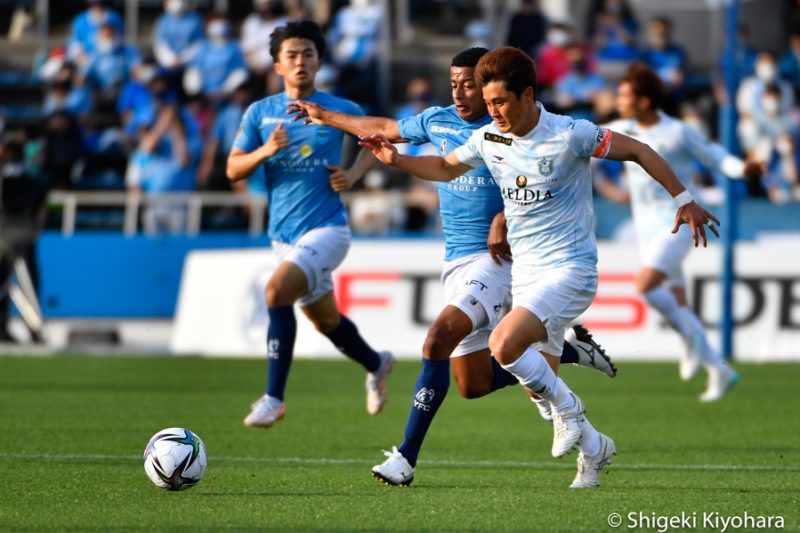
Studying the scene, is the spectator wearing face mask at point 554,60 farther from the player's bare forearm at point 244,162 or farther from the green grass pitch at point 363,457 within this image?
the player's bare forearm at point 244,162

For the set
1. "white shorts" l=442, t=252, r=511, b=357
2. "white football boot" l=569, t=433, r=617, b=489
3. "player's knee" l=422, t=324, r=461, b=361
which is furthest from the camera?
"white shorts" l=442, t=252, r=511, b=357

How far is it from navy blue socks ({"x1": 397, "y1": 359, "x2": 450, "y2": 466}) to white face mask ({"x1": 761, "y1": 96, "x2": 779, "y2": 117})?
15659 millimetres

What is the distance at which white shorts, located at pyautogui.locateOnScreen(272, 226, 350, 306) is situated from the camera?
10.5 metres

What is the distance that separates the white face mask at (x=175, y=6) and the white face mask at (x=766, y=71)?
877 centimetres

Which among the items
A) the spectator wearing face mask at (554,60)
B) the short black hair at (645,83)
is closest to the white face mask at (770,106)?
the spectator wearing face mask at (554,60)

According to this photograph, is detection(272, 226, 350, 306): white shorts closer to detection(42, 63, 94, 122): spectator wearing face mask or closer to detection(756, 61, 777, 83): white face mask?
detection(42, 63, 94, 122): spectator wearing face mask

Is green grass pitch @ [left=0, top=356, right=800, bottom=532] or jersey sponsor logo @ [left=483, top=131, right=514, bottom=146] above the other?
jersey sponsor logo @ [left=483, top=131, right=514, bottom=146]

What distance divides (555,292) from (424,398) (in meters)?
0.88

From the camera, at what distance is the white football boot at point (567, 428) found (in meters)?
7.89

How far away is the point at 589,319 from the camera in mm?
17609

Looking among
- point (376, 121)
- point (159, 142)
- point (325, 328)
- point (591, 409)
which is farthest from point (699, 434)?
point (159, 142)

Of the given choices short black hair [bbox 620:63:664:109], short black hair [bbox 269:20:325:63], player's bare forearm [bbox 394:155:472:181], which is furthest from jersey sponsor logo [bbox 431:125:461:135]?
short black hair [bbox 620:63:664:109]

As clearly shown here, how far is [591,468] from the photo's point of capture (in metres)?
7.88

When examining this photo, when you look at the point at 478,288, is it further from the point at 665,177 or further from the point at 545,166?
the point at 665,177
